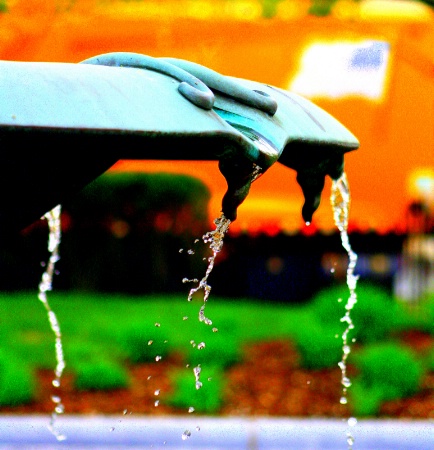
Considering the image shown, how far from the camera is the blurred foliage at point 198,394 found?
15.7 ft

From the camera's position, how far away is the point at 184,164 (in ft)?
32.8

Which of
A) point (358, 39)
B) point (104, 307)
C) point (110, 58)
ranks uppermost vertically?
point (358, 39)

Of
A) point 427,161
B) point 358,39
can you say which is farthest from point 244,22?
point 427,161

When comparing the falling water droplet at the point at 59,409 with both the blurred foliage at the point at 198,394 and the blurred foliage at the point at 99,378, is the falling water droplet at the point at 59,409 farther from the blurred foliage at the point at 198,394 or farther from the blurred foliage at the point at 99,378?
the blurred foliage at the point at 198,394

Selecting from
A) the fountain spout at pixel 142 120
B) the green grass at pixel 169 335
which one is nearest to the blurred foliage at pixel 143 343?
the green grass at pixel 169 335

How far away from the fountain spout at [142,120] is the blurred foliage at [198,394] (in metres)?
2.95

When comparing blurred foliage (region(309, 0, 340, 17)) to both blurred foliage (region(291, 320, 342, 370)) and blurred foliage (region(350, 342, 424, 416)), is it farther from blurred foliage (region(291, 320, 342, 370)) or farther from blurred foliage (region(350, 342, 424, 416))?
blurred foliage (region(350, 342, 424, 416))

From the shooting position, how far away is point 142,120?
1.50m

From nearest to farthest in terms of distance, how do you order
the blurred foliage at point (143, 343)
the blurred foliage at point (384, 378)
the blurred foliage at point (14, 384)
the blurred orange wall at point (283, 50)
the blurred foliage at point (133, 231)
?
the blurred foliage at point (14, 384)
the blurred foliage at point (384, 378)
the blurred foliage at point (143, 343)
the blurred foliage at point (133, 231)
the blurred orange wall at point (283, 50)

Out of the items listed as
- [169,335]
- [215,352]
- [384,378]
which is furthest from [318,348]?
[169,335]

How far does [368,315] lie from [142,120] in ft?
15.4

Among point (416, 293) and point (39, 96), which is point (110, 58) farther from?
point (416, 293)

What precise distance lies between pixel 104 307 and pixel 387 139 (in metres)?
4.15

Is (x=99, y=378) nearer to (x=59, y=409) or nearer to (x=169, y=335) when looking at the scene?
(x=59, y=409)
